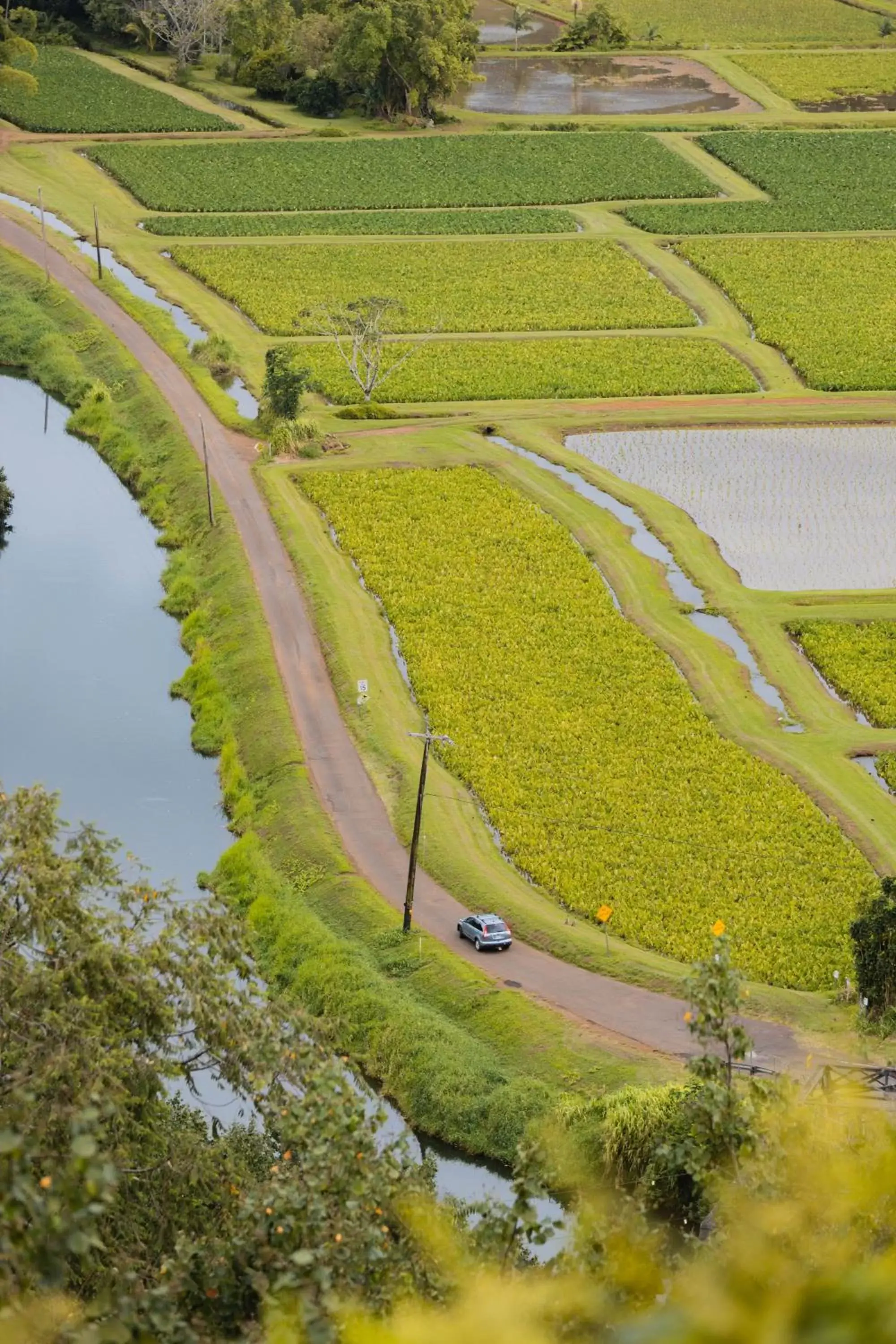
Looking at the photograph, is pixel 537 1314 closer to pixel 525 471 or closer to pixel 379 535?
pixel 379 535

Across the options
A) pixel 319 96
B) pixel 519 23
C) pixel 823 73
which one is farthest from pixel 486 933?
pixel 519 23

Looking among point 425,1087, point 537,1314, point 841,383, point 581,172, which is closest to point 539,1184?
point 537,1314

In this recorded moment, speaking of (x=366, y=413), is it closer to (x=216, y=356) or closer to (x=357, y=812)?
(x=216, y=356)

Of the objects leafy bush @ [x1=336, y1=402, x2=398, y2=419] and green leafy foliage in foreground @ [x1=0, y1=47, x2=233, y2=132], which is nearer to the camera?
leafy bush @ [x1=336, y1=402, x2=398, y2=419]

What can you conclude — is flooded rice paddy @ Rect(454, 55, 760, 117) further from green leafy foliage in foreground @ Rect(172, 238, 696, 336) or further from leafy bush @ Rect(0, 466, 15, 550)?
leafy bush @ Rect(0, 466, 15, 550)

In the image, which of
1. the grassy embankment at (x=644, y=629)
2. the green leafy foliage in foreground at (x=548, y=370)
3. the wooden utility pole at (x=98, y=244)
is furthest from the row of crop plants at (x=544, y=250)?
the grassy embankment at (x=644, y=629)

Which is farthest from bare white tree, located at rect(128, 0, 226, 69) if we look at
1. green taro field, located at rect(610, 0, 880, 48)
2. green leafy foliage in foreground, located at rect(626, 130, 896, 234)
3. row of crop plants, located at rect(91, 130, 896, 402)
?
green taro field, located at rect(610, 0, 880, 48)

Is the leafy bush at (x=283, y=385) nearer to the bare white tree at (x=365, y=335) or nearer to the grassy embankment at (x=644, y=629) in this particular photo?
the grassy embankment at (x=644, y=629)
